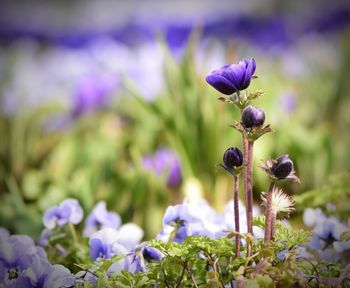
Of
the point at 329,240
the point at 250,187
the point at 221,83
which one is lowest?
the point at 329,240

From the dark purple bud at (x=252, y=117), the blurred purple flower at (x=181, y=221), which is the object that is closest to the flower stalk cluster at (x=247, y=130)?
the dark purple bud at (x=252, y=117)

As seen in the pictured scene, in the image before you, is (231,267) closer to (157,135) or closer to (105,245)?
(105,245)

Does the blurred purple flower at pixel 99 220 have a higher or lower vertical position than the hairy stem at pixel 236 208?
lower

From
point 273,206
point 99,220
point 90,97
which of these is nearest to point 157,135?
point 90,97

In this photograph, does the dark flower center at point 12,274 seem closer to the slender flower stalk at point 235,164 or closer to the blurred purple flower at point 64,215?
the blurred purple flower at point 64,215

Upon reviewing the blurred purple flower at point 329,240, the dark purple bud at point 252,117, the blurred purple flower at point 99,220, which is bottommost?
the blurred purple flower at point 329,240

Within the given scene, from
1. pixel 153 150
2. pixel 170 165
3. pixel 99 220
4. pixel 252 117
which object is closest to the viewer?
pixel 252 117

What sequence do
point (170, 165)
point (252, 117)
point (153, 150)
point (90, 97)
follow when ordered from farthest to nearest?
point (90, 97), point (153, 150), point (170, 165), point (252, 117)
